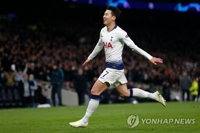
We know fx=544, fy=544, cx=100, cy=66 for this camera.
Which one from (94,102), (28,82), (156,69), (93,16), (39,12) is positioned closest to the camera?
(94,102)

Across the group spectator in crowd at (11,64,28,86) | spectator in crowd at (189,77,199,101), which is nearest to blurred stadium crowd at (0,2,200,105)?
spectator in crowd at (11,64,28,86)


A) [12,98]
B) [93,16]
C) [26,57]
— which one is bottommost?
[12,98]

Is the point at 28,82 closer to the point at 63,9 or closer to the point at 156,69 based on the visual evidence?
the point at 156,69

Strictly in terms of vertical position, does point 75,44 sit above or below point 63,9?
below

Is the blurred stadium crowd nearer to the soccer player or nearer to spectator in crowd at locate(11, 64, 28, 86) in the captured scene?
spectator in crowd at locate(11, 64, 28, 86)

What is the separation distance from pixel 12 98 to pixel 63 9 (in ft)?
57.1

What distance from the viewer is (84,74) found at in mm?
26906

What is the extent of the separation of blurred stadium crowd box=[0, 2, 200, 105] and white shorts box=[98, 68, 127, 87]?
14.3 metres

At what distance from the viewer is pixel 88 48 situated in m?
35.8

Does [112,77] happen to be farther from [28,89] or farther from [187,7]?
[187,7]

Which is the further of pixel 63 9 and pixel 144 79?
pixel 63 9

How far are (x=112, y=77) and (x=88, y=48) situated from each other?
23.9 m

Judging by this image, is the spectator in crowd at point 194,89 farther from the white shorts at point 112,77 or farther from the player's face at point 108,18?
the player's face at point 108,18

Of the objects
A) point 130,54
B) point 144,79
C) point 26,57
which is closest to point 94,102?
point 26,57
